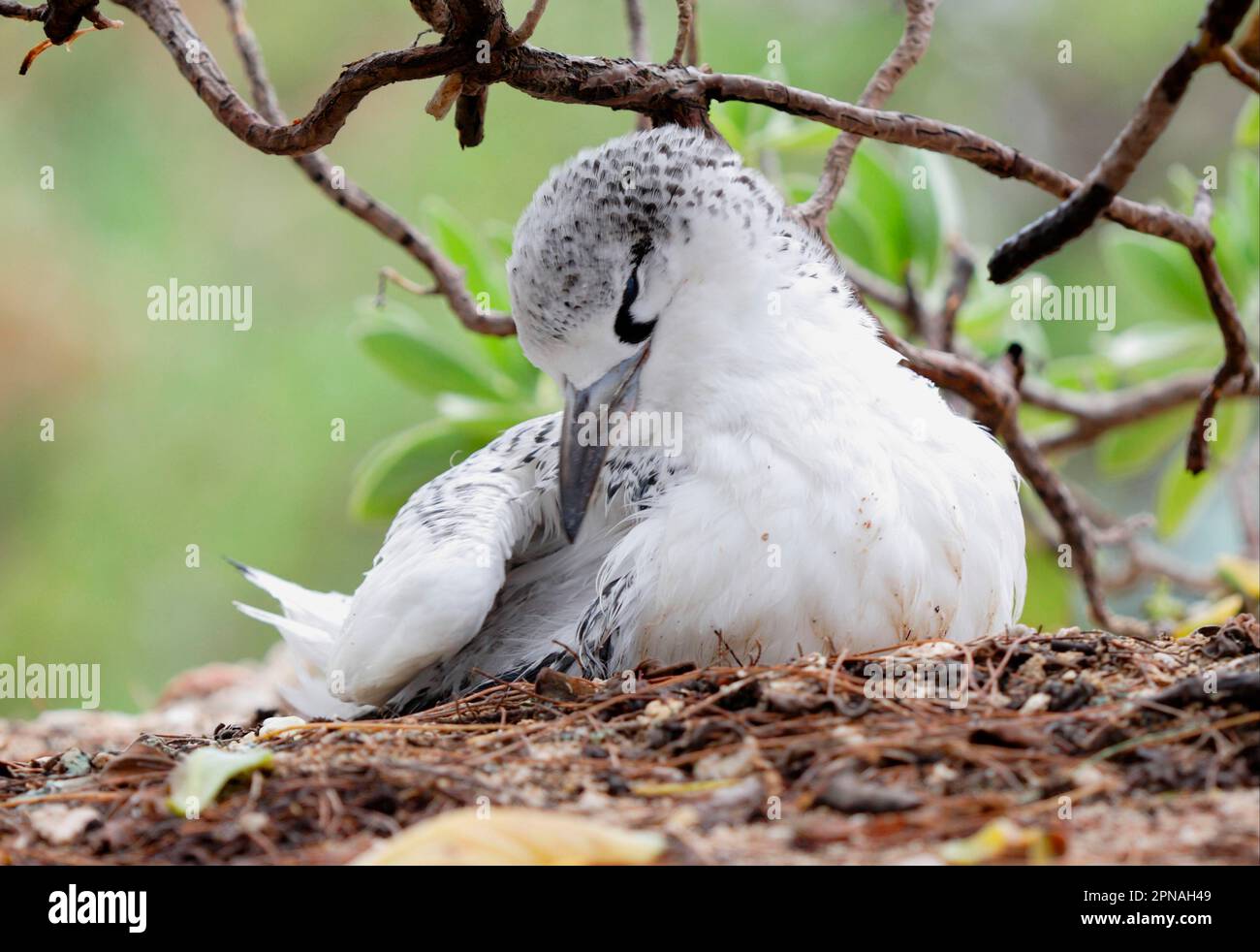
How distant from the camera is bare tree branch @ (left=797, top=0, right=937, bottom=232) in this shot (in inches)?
140

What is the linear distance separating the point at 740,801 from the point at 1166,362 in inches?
152

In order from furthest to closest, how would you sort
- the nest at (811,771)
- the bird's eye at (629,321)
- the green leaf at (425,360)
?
the green leaf at (425,360) < the bird's eye at (629,321) < the nest at (811,771)

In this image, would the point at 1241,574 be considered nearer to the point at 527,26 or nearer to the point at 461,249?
the point at 461,249

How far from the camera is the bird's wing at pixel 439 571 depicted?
3.12m

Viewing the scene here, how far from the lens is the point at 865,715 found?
89.7 inches

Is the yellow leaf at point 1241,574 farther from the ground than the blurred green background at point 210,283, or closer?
closer

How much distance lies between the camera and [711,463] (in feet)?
9.86

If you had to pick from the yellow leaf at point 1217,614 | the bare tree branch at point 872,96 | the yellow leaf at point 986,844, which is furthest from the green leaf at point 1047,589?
the yellow leaf at point 986,844

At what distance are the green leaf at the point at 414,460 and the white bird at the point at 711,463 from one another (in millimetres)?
1393

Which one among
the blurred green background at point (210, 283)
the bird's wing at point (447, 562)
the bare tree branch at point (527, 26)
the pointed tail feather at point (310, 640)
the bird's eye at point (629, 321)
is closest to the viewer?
the bare tree branch at point (527, 26)

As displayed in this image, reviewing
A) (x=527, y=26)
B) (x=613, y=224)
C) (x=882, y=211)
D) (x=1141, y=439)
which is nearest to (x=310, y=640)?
(x=613, y=224)

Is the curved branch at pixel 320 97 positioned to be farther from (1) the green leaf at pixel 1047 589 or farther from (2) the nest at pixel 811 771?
(1) the green leaf at pixel 1047 589

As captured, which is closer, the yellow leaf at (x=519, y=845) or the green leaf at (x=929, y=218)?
the yellow leaf at (x=519, y=845)

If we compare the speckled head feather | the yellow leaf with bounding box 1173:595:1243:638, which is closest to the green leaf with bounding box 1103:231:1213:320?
the yellow leaf with bounding box 1173:595:1243:638
